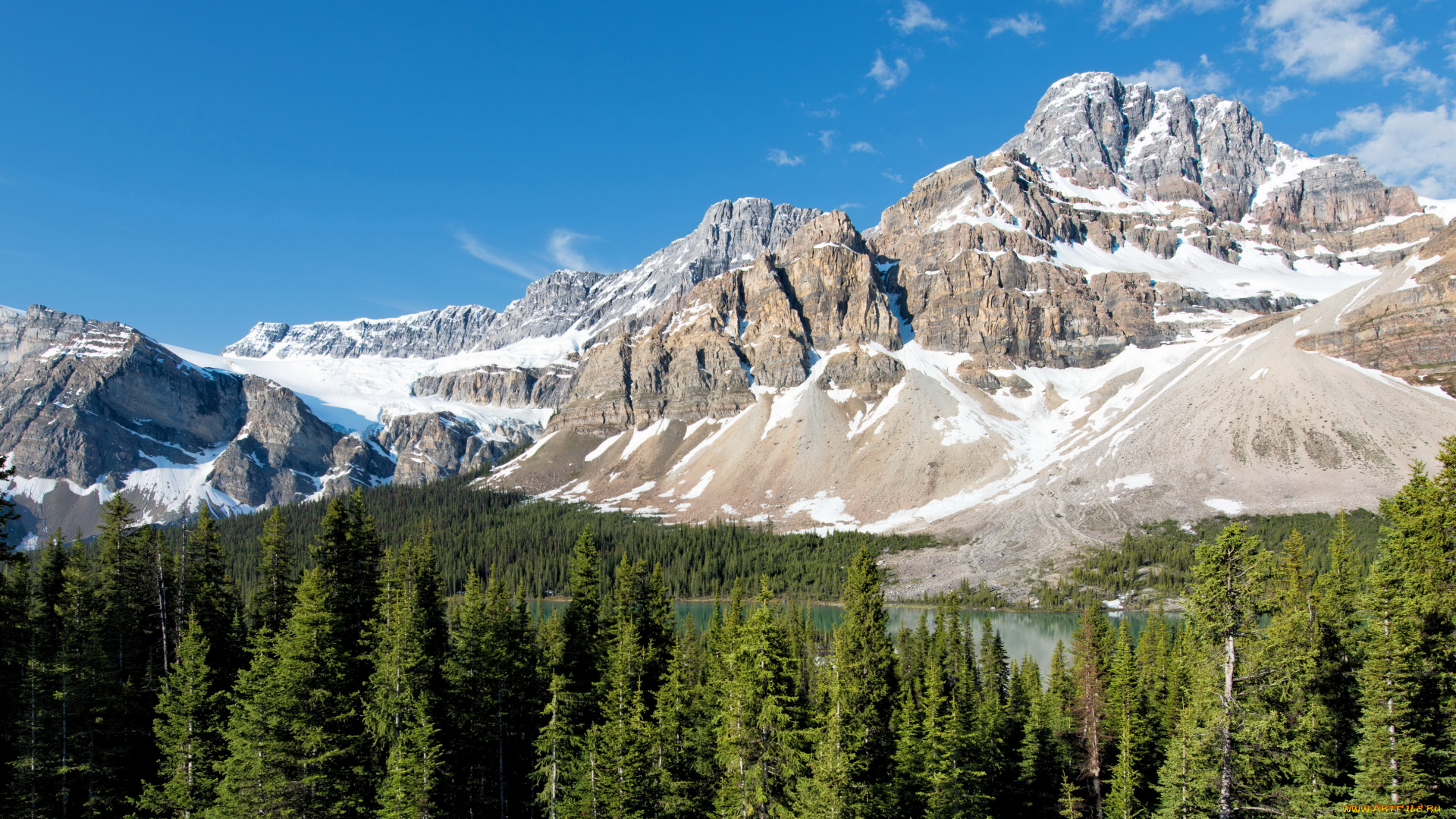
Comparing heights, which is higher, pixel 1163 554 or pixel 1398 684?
pixel 1398 684

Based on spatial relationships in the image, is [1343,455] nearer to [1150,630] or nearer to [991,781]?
[1150,630]

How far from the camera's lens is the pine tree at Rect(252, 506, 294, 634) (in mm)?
35062

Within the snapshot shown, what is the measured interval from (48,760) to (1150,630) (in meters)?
55.1

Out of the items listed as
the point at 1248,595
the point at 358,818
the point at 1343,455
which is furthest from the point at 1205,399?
the point at 358,818

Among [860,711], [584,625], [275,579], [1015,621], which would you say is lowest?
[1015,621]

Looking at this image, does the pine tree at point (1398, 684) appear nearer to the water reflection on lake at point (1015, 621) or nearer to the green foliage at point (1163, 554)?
the water reflection on lake at point (1015, 621)

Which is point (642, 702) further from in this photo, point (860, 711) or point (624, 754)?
point (860, 711)

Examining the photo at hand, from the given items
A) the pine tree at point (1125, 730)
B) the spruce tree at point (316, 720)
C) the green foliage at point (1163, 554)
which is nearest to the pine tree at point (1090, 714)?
the pine tree at point (1125, 730)

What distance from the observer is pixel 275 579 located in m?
36.2

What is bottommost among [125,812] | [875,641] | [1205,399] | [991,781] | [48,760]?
[991,781]

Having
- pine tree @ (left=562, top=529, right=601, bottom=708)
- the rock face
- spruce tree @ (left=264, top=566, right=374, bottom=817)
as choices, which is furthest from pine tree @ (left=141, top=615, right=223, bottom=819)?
the rock face

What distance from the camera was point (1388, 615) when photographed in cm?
2134

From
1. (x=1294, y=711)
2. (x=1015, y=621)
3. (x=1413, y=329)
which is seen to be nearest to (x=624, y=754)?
(x=1294, y=711)

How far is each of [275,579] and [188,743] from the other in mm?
9580
